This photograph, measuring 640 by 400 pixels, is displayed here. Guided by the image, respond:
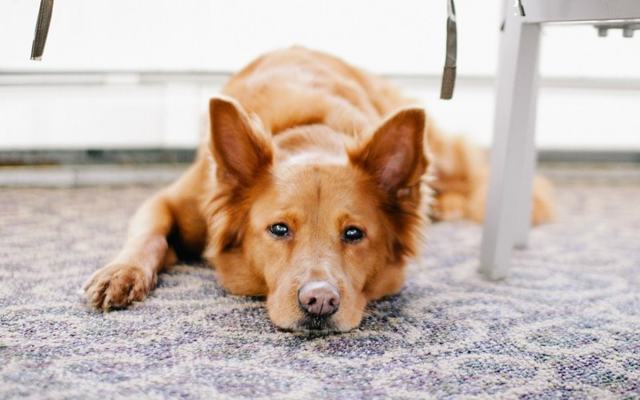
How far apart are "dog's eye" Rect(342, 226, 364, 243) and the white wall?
2.12 metres

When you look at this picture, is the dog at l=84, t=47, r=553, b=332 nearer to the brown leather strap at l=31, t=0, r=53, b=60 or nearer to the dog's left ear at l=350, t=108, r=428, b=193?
the dog's left ear at l=350, t=108, r=428, b=193

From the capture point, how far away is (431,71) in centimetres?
429

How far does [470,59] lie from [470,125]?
18.0 inches

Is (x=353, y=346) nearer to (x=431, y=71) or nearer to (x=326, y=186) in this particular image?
(x=326, y=186)

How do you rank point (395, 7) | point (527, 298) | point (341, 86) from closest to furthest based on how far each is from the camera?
point (527, 298), point (341, 86), point (395, 7)

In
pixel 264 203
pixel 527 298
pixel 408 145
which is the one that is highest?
pixel 408 145

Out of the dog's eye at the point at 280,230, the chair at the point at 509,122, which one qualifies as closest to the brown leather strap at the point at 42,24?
the dog's eye at the point at 280,230

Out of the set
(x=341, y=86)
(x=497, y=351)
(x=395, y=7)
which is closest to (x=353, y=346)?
(x=497, y=351)

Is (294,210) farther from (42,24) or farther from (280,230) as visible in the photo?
(42,24)

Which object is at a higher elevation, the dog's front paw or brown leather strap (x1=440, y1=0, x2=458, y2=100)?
brown leather strap (x1=440, y1=0, x2=458, y2=100)

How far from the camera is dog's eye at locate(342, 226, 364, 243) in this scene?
1.98 meters

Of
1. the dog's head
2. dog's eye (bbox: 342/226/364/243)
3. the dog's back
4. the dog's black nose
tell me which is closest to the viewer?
the dog's black nose

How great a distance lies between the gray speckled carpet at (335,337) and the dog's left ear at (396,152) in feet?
1.22

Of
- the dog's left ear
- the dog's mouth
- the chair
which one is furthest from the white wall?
the dog's mouth
